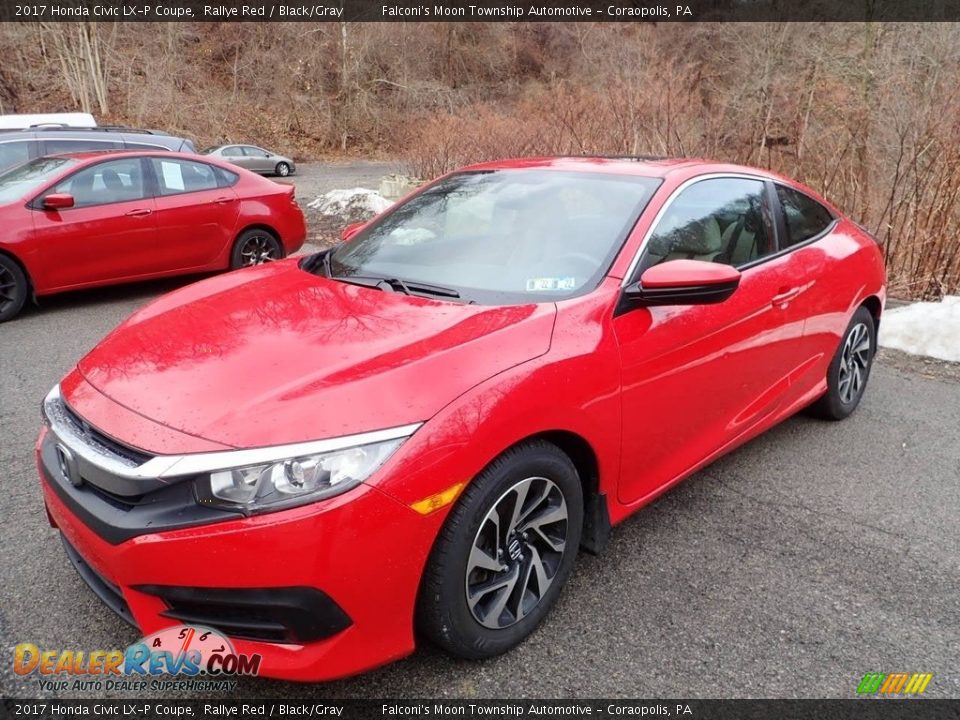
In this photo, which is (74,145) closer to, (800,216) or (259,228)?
(259,228)

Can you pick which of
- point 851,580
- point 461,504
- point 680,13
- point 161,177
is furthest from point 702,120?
point 680,13

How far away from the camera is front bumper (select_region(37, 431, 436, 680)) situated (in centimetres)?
182

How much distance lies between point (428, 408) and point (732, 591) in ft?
5.05

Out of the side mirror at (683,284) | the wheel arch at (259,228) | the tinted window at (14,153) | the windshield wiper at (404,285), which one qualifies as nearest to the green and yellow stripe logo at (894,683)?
the side mirror at (683,284)

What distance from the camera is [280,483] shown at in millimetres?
1848

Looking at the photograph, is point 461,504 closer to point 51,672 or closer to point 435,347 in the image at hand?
point 435,347

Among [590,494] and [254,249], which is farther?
[254,249]

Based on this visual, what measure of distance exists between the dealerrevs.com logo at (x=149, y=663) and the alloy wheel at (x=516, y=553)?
69 centimetres

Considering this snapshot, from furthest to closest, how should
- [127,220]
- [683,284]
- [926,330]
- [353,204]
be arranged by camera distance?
[353,204], [127,220], [926,330], [683,284]

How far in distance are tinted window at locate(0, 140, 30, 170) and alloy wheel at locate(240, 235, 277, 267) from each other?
375 cm

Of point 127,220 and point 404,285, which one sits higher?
point 404,285

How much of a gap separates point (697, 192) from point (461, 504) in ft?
6.36

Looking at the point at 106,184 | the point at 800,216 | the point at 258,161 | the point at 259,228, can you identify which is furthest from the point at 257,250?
the point at 258,161

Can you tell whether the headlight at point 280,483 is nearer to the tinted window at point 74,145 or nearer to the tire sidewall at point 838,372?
the tire sidewall at point 838,372
